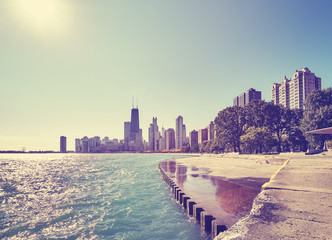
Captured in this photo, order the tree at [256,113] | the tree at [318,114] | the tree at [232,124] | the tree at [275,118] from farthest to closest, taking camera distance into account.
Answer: the tree at [232,124] < the tree at [256,113] < the tree at [275,118] < the tree at [318,114]

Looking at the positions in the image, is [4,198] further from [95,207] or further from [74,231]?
[74,231]

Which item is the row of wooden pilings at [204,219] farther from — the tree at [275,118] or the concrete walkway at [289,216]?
the tree at [275,118]

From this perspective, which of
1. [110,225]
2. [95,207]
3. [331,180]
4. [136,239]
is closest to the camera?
[331,180]

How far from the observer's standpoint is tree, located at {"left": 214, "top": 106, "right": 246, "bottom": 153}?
276ft

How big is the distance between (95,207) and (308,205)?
56.1 feet

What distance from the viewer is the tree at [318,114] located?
53.1m

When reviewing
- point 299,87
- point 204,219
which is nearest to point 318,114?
point 204,219

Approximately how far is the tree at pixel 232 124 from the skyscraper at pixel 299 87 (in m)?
87.1

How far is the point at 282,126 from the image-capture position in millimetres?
80250

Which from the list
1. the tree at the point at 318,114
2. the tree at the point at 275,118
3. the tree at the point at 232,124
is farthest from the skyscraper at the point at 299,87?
the tree at the point at 318,114

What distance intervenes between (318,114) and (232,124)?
33.3m

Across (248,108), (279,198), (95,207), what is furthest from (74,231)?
(248,108)

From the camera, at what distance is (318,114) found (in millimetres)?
54188

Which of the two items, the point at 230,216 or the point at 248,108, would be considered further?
the point at 248,108
